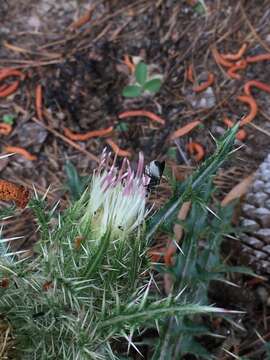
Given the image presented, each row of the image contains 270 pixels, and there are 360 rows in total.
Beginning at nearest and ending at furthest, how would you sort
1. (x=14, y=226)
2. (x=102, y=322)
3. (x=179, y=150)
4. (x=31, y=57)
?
(x=102, y=322) < (x=14, y=226) < (x=179, y=150) < (x=31, y=57)

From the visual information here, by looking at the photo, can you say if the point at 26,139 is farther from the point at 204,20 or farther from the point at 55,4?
the point at 204,20

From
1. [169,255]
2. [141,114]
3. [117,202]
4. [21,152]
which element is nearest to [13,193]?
[117,202]

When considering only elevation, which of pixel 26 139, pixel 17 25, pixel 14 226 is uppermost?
pixel 17 25

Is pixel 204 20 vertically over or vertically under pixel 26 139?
over

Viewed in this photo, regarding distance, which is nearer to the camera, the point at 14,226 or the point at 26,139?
the point at 14,226

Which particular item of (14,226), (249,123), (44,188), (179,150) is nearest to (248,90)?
(249,123)

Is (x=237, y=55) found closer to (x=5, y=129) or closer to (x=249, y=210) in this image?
(x=249, y=210)

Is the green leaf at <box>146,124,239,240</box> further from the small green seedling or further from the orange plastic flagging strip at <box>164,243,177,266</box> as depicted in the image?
the small green seedling
